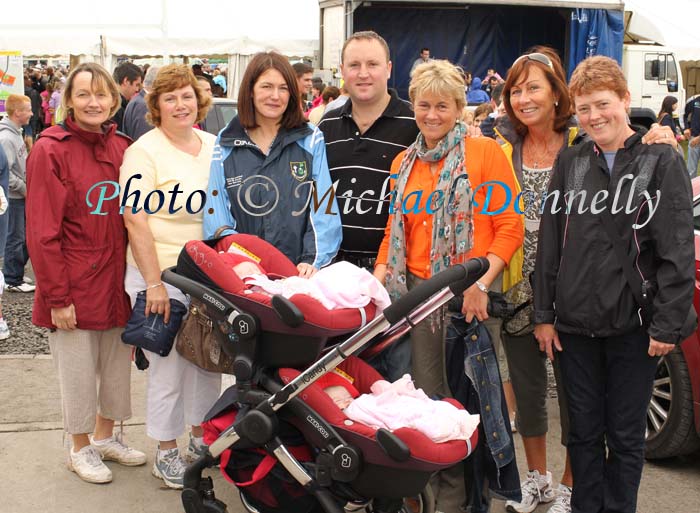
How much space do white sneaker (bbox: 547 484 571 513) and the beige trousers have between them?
89.3 inches


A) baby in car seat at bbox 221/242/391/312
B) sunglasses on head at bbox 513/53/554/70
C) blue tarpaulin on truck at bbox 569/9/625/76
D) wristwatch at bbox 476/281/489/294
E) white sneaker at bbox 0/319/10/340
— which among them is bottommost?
white sneaker at bbox 0/319/10/340

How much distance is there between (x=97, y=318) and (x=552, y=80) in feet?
8.27

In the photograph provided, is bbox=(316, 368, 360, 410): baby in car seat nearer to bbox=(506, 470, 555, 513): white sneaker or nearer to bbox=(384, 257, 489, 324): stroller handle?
bbox=(384, 257, 489, 324): stroller handle

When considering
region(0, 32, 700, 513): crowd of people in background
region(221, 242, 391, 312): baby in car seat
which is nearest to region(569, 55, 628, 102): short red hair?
region(0, 32, 700, 513): crowd of people in background

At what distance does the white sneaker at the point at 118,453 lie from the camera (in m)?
4.60

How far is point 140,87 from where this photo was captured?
31.6 feet

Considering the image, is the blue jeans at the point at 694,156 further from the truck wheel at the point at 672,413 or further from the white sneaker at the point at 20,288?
the truck wheel at the point at 672,413

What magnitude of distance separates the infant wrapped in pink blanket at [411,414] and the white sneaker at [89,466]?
176 cm

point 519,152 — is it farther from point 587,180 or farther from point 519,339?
point 519,339

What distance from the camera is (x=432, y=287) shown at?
295 centimetres

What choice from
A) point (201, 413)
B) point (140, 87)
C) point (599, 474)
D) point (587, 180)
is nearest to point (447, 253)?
point (587, 180)

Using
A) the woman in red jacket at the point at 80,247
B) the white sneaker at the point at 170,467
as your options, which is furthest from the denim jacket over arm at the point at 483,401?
the woman in red jacket at the point at 80,247

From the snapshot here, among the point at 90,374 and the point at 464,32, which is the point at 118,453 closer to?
the point at 90,374

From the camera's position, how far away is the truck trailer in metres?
16.7
